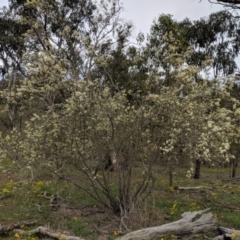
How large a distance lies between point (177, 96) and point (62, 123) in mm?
2524

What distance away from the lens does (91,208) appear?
9219mm

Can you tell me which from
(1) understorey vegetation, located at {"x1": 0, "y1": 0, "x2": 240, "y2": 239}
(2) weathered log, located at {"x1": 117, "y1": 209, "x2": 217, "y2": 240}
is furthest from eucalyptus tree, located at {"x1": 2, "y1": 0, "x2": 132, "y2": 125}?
(2) weathered log, located at {"x1": 117, "y1": 209, "x2": 217, "y2": 240}

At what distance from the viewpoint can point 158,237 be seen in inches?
252

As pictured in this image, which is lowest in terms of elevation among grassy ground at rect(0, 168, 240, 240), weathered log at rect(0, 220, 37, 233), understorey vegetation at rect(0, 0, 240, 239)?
weathered log at rect(0, 220, 37, 233)

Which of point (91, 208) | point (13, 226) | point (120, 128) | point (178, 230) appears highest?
point (120, 128)

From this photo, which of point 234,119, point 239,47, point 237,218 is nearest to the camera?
point 234,119

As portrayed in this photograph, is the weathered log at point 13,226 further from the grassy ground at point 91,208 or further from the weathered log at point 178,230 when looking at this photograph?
the weathered log at point 178,230

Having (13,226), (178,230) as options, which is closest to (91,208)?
(13,226)

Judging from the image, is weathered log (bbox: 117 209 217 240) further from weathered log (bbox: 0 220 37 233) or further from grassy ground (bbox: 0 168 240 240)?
weathered log (bbox: 0 220 37 233)

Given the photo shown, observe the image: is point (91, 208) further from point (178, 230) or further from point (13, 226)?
point (178, 230)

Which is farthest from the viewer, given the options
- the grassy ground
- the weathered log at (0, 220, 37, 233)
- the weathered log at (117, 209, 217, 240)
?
the grassy ground

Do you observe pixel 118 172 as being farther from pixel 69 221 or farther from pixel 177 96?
pixel 177 96

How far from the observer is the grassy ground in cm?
777

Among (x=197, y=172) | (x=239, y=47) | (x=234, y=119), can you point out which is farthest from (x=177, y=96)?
(x=239, y=47)
